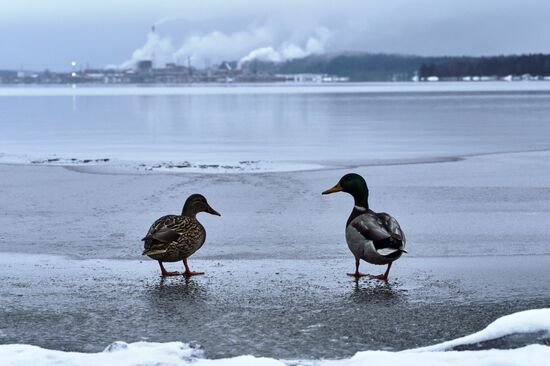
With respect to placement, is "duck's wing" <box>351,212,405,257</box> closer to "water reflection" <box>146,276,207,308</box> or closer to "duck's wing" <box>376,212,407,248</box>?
"duck's wing" <box>376,212,407,248</box>

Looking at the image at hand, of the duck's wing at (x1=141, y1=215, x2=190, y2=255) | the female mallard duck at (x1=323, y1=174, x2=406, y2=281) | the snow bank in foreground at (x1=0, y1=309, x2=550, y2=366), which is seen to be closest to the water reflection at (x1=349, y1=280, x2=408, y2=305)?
the female mallard duck at (x1=323, y1=174, x2=406, y2=281)

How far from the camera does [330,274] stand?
733cm

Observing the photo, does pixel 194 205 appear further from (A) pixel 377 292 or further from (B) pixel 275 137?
(B) pixel 275 137

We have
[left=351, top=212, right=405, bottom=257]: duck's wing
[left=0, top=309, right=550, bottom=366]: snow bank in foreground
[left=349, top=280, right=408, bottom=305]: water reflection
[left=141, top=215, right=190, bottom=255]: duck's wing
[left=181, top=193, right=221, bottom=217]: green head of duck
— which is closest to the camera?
[left=0, top=309, right=550, bottom=366]: snow bank in foreground

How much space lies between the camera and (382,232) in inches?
266

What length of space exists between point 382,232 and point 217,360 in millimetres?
2277

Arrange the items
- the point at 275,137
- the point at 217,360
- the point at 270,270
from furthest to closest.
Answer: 1. the point at 275,137
2. the point at 270,270
3. the point at 217,360

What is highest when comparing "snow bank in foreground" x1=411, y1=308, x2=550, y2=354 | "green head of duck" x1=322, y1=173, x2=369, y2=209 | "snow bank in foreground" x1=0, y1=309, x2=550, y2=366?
"green head of duck" x1=322, y1=173, x2=369, y2=209

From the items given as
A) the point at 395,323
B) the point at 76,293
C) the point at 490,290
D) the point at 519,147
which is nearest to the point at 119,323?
the point at 76,293

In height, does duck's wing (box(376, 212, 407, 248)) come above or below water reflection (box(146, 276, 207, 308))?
above

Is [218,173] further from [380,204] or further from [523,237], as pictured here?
[523,237]

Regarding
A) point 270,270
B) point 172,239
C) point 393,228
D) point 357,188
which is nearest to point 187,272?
point 172,239

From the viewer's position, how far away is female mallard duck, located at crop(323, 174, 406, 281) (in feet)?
21.9

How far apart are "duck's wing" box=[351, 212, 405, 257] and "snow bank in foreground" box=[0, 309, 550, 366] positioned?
1553 millimetres
